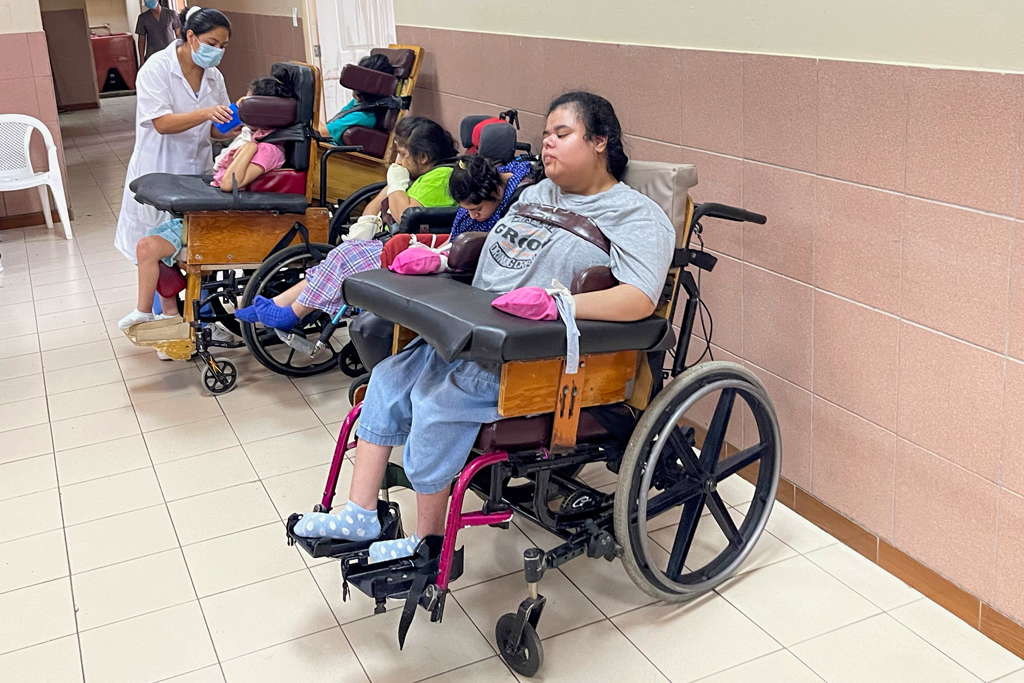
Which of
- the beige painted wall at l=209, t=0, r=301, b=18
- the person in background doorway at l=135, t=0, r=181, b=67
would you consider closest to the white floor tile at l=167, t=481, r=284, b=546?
the beige painted wall at l=209, t=0, r=301, b=18

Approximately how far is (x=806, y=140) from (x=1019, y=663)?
1.26 m

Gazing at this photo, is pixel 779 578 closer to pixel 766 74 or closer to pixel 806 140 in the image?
pixel 806 140

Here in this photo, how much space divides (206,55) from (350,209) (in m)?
0.88

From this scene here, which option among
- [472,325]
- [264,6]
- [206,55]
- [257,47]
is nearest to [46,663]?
[472,325]

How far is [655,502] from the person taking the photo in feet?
7.34

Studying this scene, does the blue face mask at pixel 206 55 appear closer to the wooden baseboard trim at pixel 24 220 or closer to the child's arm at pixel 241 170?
the child's arm at pixel 241 170

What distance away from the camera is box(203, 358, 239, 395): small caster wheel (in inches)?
142

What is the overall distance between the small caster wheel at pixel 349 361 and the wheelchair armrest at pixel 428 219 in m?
0.75

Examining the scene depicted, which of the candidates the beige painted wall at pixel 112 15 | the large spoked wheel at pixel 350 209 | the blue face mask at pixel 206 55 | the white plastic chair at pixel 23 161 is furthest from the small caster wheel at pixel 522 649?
the beige painted wall at pixel 112 15

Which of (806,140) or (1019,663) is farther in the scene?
(806,140)

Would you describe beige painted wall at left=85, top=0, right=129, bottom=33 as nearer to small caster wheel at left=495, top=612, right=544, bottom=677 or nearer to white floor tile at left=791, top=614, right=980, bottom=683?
small caster wheel at left=495, top=612, right=544, bottom=677

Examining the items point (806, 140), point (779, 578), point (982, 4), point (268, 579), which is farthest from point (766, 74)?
point (268, 579)

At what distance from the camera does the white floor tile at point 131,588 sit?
2357 millimetres

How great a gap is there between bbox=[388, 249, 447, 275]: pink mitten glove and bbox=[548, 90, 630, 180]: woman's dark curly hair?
440mm
